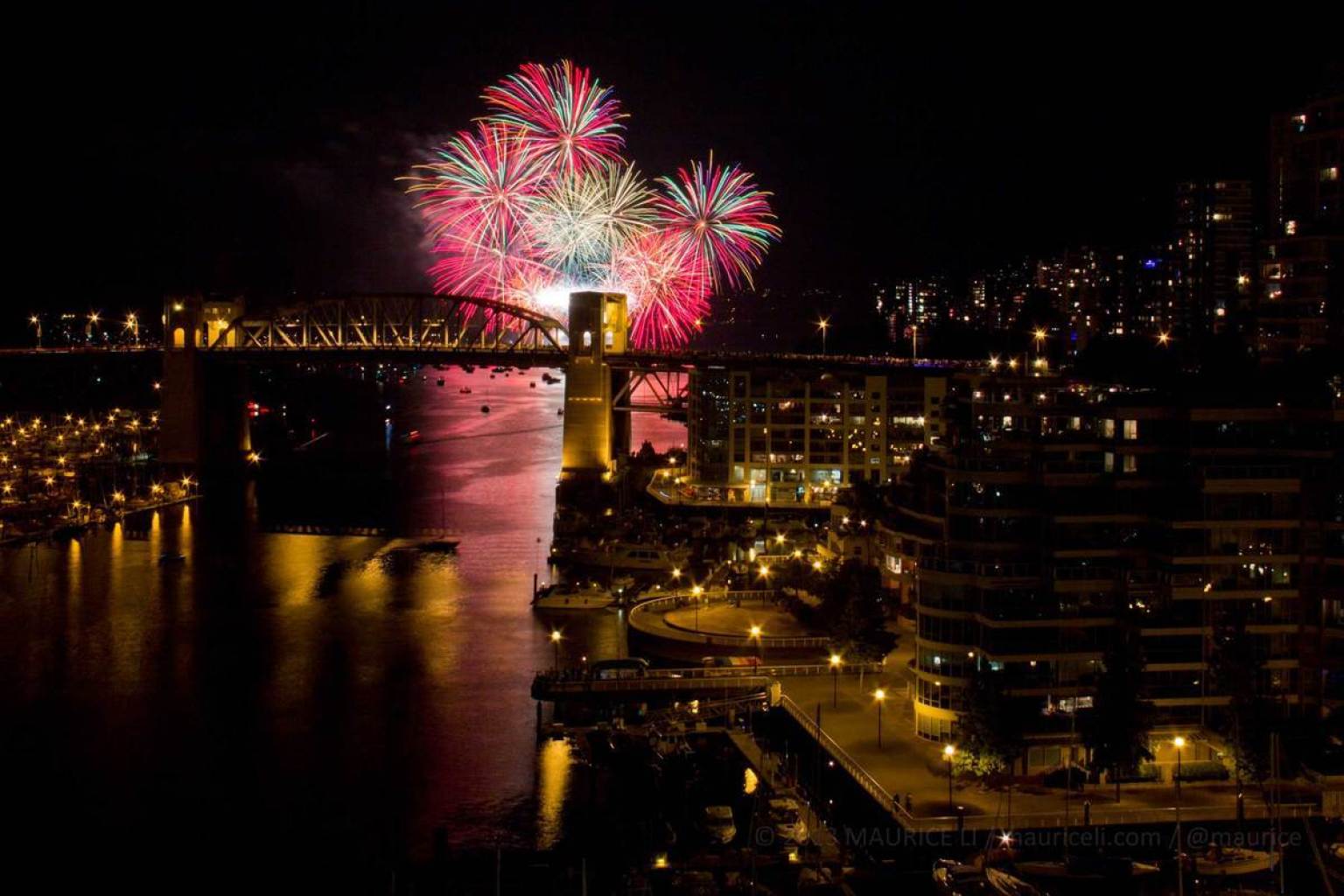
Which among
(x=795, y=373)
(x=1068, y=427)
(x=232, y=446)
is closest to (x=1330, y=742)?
(x=1068, y=427)

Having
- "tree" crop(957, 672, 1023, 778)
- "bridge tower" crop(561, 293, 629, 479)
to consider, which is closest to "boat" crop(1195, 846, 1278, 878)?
"tree" crop(957, 672, 1023, 778)

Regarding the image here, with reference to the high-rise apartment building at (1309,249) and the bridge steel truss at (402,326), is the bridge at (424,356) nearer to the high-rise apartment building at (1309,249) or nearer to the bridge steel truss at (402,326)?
the bridge steel truss at (402,326)

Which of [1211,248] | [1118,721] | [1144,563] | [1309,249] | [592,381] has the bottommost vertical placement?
[1118,721]

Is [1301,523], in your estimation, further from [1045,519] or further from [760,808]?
[760,808]

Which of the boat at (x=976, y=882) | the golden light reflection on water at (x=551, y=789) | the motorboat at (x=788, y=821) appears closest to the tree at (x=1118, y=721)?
the boat at (x=976, y=882)

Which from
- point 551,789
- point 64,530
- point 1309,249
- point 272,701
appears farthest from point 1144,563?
point 64,530

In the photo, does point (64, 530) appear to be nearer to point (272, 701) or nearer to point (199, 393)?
point (272, 701)
